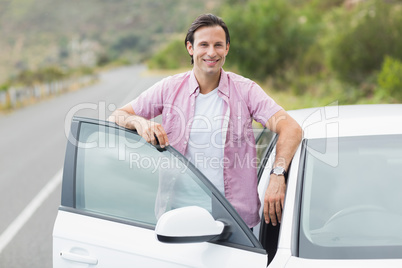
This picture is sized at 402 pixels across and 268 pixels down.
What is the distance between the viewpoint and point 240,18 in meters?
24.7

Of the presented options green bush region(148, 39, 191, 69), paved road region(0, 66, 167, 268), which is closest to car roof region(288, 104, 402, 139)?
paved road region(0, 66, 167, 268)

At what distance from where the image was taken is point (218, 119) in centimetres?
267

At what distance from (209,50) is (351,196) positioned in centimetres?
96

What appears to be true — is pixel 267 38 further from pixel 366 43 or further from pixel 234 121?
pixel 234 121

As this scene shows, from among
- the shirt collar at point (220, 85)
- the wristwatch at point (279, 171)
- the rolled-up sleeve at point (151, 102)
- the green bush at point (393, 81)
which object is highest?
the shirt collar at point (220, 85)

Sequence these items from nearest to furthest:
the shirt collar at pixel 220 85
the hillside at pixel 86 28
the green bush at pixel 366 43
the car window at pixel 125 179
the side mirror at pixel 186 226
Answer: the side mirror at pixel 186 226, the car window at pixel 125 179, the shirt collar at pixel 220 85, the green bush at pixel 366 43, the hillside at pixel 86 28

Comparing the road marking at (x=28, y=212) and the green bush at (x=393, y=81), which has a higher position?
the green bush at (x=393, y=81)

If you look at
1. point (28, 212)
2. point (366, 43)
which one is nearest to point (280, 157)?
point (28, 212)

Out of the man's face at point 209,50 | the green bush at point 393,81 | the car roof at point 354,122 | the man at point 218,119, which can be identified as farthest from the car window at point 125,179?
the green bush at point 393,81

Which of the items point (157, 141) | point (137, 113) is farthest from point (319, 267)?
point (137, 113)

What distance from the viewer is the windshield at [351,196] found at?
2283 mm

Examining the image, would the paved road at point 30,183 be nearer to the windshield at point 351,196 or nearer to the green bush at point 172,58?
the windshield at point 351,196

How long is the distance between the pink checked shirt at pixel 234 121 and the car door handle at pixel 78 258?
634 mm

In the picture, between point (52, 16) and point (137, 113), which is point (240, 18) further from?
point (52, 16)
